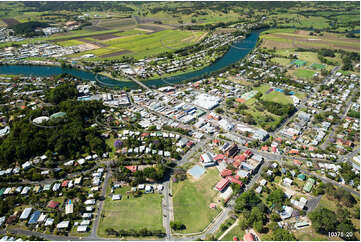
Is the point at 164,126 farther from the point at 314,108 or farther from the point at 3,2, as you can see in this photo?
the point at 3,2

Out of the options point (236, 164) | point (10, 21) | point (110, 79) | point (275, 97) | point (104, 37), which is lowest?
point (236, 164)

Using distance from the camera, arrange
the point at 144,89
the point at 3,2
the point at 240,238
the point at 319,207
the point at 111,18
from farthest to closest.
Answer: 1. the point at 3,2
2. the point at 111,18
3. the point at 144,89
4. the point at 319,207
5. the point at 240,238

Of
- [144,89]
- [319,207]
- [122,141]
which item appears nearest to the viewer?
[319,207]

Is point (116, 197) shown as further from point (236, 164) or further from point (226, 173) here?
point (236, 164)

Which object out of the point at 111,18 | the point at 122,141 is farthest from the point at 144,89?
the point at 111,18

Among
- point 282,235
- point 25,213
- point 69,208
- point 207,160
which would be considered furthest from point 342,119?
point 25,213

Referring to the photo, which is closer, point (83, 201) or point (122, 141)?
point (83, 201)

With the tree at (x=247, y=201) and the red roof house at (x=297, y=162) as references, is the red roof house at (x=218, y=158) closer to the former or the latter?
the tree at (x=247, y=201)

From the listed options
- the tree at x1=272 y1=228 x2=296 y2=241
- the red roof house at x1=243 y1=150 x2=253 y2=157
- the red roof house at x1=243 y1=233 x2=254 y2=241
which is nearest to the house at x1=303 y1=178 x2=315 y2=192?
the tree at x1=272 y1=228 x2=296 y2=241
